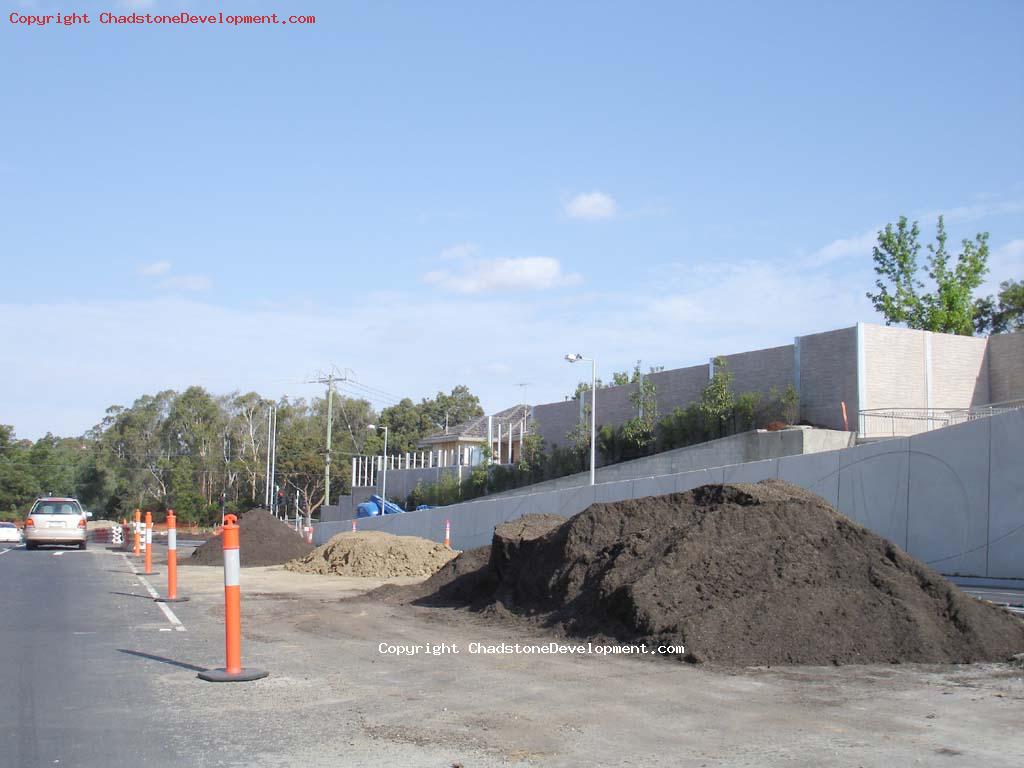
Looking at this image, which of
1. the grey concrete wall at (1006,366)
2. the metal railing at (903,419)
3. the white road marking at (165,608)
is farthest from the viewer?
the grey concrete wall at (1006,366)

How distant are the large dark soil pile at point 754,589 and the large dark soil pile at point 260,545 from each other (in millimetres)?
16139

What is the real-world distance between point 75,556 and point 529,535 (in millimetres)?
18827

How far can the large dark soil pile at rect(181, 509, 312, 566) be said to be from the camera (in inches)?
1073

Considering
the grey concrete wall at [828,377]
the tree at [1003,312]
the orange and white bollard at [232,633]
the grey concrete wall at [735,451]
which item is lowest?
the orange and white bollard at [232,633]

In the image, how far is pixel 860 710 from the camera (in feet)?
22.1

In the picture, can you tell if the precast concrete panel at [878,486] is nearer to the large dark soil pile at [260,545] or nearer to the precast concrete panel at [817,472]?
the precast concrete panel at [817,472]

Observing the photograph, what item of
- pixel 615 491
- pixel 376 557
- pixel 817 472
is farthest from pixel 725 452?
pixel 376 557

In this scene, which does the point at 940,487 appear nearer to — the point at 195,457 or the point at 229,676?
the point at 229,676

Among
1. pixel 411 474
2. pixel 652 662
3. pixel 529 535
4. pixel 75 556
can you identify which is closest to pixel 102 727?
pixel 652 662

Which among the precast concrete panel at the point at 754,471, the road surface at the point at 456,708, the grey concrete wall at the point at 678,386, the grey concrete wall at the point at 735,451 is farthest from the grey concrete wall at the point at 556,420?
the road surface at the point at 456,708

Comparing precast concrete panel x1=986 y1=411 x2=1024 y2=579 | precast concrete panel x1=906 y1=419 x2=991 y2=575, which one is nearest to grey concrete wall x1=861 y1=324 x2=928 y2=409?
precast concrete panel x1=906 y1=419 x2=991 y2=575

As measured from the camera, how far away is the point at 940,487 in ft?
69.4

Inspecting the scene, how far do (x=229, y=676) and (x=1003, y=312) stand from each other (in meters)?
64.3

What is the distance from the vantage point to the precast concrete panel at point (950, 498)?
20141 millimetres
